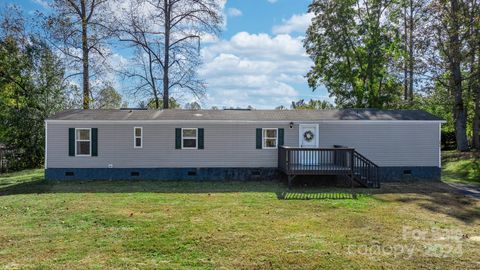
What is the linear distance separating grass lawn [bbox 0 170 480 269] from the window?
253cm

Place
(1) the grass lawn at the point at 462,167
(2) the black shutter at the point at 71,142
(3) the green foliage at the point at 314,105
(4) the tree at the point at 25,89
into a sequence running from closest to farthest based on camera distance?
(2) the black shutter at the point at 71,142 < (1) the grass lawn at the point at 462,167 < (4) the tree at the point at 25,89 < (3) the green foliage at the point at 314,105

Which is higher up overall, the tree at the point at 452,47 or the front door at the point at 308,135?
the tree at the point at 452,47

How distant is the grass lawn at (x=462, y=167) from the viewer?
15.8 m

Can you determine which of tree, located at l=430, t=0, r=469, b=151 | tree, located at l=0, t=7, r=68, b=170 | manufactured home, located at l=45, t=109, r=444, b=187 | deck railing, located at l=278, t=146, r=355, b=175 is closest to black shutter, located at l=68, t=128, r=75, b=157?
manufactured home, located at l=45, t=109, r=444, b=187

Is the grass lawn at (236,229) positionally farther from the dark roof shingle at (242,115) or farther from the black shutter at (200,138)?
the dark roof shingle at (242,115)

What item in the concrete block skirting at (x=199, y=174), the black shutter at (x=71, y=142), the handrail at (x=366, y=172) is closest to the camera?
the handrail at (x=366, y=172)

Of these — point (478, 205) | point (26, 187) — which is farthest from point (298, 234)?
point (26, 187)

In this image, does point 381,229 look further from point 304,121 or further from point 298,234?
point 304,121

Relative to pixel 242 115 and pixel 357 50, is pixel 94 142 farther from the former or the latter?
pixel 357 50

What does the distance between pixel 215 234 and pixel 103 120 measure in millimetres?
9029

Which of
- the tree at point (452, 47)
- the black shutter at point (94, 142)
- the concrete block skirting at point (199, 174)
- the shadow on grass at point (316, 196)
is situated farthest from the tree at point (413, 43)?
the black shutter at point (94, 142)

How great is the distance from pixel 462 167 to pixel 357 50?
36.3 feet

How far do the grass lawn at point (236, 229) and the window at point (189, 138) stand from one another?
2.53 metres

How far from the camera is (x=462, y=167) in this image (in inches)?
706
